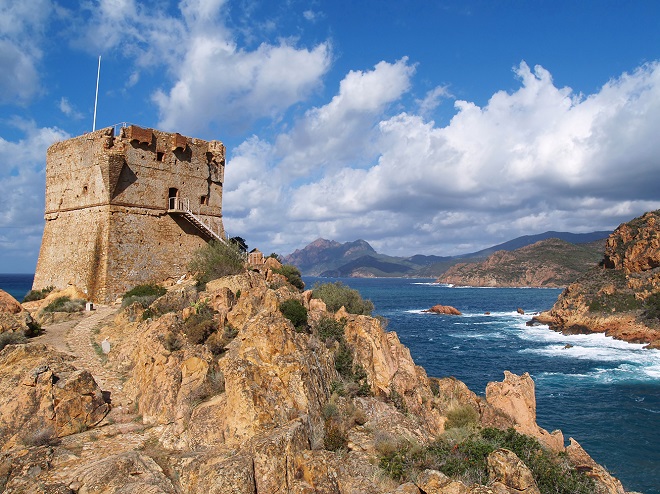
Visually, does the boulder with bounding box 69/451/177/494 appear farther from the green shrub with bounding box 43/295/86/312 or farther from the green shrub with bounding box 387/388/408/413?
the green shrub with bounding box 43/295/86/312

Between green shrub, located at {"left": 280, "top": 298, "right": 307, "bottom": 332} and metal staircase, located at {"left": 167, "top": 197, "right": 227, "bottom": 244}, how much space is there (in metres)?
11.6

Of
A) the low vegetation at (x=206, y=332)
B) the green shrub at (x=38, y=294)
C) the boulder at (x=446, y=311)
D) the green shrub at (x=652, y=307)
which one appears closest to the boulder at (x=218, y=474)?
the low vegetation at (x=206, y=332)

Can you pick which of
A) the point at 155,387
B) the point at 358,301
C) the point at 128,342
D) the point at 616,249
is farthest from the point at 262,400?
the point at 616,249

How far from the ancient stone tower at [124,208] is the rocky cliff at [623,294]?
52.5 meters

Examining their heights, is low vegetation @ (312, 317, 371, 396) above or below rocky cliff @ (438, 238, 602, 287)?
below

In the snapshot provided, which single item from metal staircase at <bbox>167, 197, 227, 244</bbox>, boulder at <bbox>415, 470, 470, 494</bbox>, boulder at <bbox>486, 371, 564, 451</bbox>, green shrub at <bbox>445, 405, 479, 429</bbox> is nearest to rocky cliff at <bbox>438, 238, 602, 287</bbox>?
metal staircase at <bbox>167, 197, 227, 244</bbox>

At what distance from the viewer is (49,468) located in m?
8.48

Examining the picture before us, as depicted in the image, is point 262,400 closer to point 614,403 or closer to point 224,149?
point 224,149

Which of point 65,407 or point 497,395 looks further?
point 497,395

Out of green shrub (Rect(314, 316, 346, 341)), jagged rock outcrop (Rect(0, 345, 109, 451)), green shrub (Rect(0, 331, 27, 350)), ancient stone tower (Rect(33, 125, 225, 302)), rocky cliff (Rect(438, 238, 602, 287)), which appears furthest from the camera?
rocky cliff (Rect(438, 238, 602, 287))

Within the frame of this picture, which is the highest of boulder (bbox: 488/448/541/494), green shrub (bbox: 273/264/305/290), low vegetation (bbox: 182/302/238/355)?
green shrub (bbox: 273/264/305/290)

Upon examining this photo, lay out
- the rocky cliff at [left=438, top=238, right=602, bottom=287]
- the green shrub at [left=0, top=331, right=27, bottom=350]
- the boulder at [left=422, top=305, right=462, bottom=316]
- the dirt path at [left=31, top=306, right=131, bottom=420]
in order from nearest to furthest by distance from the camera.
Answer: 1. the dirt path at [left=31, top=306, right=131, bottom=420]
2. the green shrub at [left=0, top=331, right=27, bottom=350]
3. the boulder at [left=422, top=305, right=462, bottom=316]
4. the rocky cliff at [left=438, top=238, right=602, bottom=287]

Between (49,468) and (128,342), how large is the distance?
7.24 m

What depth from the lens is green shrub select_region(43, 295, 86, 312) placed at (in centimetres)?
2161
